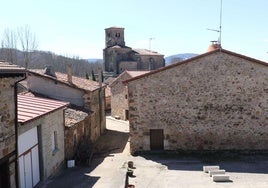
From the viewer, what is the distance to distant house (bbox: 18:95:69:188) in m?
12.3

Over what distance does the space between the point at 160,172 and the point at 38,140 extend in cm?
638

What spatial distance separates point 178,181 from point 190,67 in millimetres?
7080

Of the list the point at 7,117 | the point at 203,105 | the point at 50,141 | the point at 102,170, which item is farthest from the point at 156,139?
the point at 7,117

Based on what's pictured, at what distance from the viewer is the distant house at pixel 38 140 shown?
40.4 feet

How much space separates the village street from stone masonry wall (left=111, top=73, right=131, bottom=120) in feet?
52.6

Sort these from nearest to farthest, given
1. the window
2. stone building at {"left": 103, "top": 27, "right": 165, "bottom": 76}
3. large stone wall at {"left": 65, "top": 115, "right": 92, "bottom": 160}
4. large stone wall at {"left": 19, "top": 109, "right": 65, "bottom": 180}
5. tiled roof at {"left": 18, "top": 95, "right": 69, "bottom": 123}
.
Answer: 1. tiled roof at {"left": 18, "top": 95, "right": 69, "bottom": 123}
2. large stone wall at {"left": 19, "top": 109, "right": 65, "bottom": 180}
3. the window
4. large stone wall at {"left": 65, "top": 115, "right": 92, "bottom": 160}
5. stone building at {"left": 103, "top": 27, "right": 165, "bottom": 76}

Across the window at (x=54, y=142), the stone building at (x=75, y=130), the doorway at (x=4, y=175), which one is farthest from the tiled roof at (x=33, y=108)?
the stone building at (x=75, y=130)

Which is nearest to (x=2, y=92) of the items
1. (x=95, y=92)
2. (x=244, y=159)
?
(x=244, y=159)

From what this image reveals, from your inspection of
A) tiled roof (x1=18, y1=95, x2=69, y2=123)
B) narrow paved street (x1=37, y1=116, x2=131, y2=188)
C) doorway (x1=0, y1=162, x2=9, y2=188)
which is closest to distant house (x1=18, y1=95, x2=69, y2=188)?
tiled roof (x1=18, y1=95, x2=69, y2=123)

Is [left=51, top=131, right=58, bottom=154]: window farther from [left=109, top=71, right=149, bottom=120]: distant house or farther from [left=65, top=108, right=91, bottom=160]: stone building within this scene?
[left=109, top=71, right=149, bottom=120]: distant house

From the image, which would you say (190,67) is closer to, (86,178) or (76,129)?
(76,129)

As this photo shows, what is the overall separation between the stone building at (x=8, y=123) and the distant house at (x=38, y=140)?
1.08 m

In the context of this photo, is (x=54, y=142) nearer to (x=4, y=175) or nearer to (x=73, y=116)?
(x=73, y=116)

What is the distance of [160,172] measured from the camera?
1727cm
